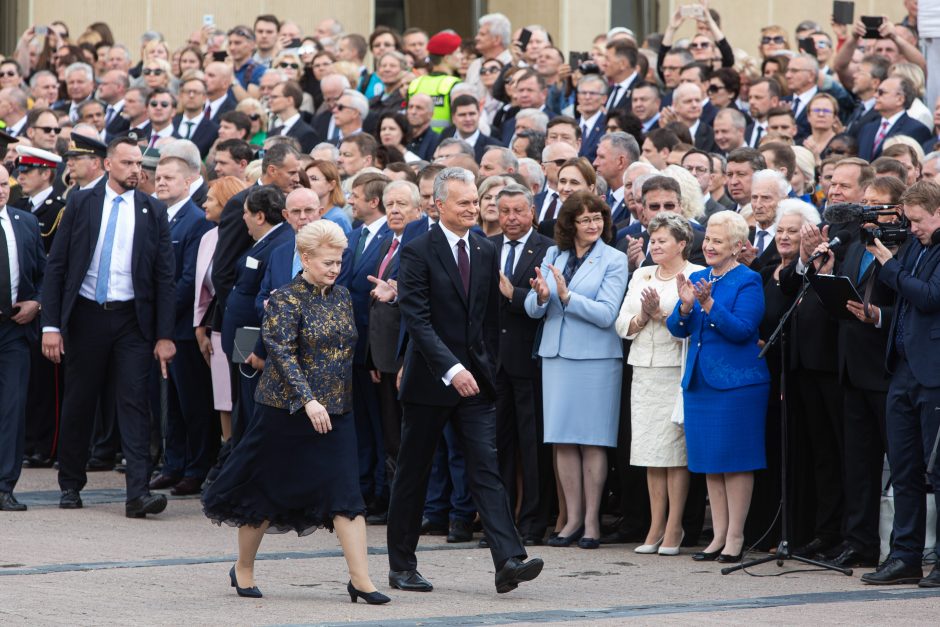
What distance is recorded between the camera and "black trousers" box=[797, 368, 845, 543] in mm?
10047

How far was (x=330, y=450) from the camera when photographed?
8438 mm

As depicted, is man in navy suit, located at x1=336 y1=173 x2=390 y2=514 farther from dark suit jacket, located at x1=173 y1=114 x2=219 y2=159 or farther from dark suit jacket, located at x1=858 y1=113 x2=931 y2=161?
dark suit jacket, located at x1=173 y1=114 x2=219 y2=159

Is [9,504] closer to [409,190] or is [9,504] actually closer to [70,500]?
[70,500]

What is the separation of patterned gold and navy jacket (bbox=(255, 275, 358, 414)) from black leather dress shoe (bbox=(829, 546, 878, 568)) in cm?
313

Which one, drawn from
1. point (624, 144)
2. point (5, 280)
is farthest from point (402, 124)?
point (5, 280)

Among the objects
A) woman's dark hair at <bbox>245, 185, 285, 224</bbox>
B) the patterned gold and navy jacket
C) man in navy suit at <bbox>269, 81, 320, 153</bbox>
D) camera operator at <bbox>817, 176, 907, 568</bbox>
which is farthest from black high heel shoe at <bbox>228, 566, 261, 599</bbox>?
man in navy suit at <bbox>269, 81, 320, 153</bbox>

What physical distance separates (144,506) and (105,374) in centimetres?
95

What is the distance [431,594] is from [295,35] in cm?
1286

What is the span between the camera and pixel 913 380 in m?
9.14

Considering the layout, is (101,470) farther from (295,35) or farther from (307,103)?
(295,35)

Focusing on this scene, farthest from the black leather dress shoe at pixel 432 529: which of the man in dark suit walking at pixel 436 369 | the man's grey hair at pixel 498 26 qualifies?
the man's grey hair at pixel 498 26

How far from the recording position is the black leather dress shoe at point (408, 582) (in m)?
8.72

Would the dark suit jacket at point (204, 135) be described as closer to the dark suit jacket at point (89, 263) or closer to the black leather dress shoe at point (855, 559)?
the dark suit jacket at point (89, 263)

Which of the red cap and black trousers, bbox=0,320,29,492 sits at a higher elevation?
the red cap
